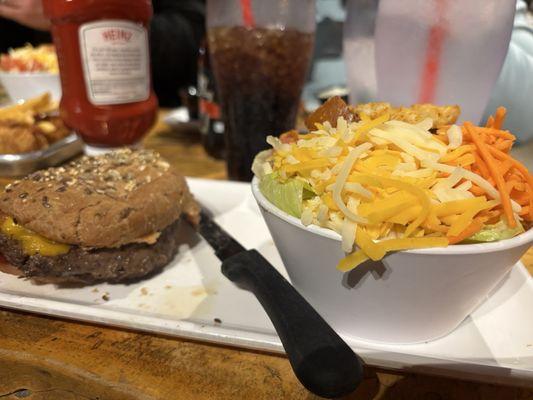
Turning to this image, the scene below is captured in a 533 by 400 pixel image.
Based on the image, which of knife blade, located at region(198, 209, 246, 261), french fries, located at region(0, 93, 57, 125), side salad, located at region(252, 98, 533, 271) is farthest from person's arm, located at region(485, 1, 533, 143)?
french fries, located at region(0, 93, 57, 125)

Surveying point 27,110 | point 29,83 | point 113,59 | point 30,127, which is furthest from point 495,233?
point 29,83

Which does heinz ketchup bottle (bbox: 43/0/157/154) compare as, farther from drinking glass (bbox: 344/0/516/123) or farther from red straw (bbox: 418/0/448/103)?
red straw (bbox: 418/0/448/103)

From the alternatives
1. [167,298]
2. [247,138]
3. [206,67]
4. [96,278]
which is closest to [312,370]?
[167,298]

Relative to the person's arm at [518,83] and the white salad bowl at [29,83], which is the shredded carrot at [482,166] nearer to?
the person's arm at [518,83]

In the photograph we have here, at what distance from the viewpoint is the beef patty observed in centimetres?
77

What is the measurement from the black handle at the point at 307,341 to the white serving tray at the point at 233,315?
1.5 inches

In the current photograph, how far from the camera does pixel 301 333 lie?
603mm

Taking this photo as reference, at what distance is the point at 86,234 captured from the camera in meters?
0.76

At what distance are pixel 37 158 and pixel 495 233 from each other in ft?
4.25

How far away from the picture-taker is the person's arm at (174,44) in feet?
10.4

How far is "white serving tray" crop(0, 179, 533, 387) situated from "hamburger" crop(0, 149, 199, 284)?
40 millimetres

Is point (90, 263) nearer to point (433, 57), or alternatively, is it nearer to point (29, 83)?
point (433, 57)

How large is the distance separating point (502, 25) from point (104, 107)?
112 centimetres

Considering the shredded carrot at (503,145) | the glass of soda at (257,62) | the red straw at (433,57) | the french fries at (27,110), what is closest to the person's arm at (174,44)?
the french fries at (27,110)
